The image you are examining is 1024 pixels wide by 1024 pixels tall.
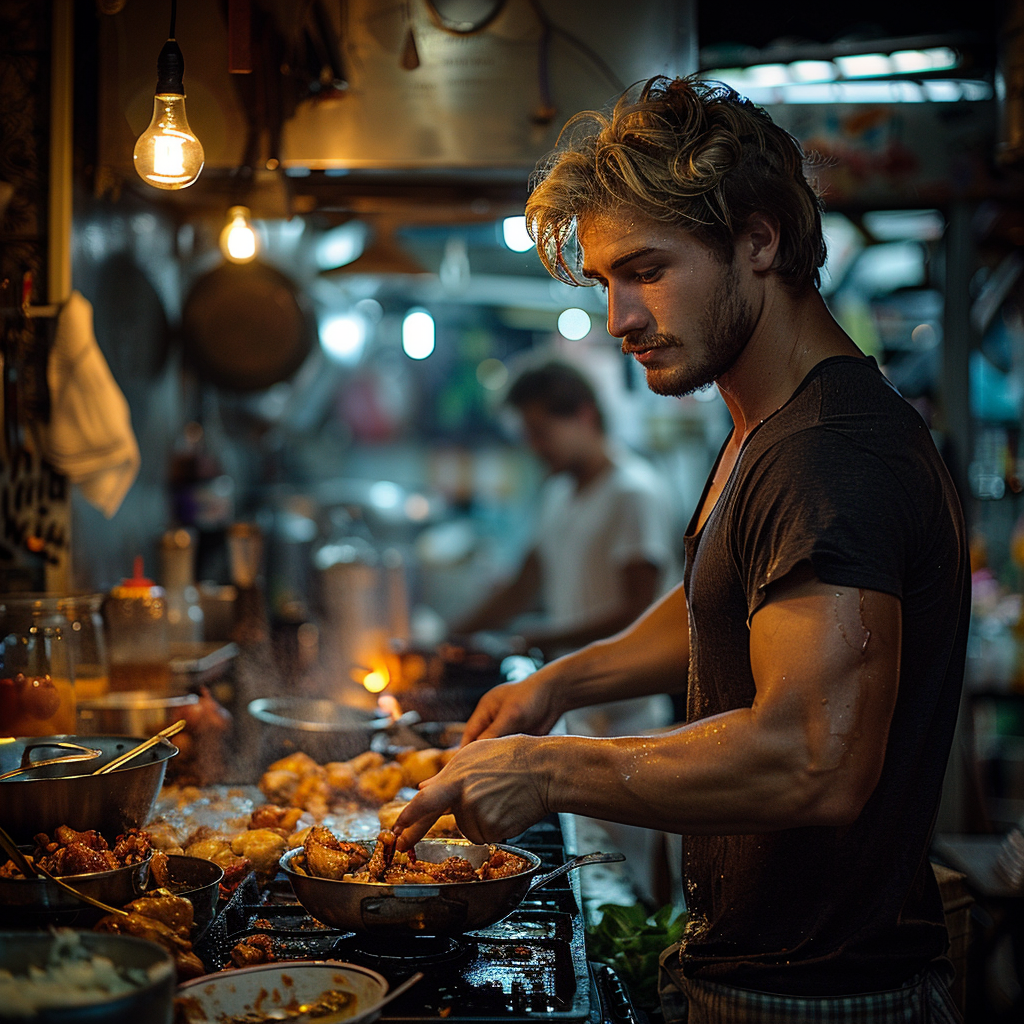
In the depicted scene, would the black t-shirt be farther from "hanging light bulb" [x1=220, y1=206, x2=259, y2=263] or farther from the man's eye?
"hanging light bulb" [x1=220, y1=206, x2=259, y2=263]

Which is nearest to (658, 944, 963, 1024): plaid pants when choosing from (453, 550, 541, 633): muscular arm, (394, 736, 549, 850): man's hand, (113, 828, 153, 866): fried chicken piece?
(394, 736, 549, 850): man's hand

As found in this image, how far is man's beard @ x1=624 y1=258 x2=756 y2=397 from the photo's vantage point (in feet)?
5.86

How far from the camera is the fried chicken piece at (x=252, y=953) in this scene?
5.06 ft

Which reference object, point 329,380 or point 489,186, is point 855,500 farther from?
point 329,380

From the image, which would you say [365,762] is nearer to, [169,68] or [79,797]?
[79,797]

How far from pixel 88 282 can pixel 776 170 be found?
2248 millimetres

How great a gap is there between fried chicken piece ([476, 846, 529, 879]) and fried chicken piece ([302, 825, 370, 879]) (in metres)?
0.20

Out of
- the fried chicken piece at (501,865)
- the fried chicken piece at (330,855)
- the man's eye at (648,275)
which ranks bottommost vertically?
the fried chicken piece at (501,865)

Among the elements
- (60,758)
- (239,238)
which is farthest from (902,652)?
(239,238)

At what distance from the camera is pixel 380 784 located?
2.34m

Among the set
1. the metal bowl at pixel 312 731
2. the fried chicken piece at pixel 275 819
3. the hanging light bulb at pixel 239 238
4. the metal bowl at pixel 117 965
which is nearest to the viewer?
the metal bowl at pixel 117 965

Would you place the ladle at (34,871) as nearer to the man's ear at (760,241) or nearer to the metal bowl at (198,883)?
the metal bowl at (198,883)

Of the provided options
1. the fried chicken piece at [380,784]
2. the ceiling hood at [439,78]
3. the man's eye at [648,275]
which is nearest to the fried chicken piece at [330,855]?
the fried chicken piece at [380,784]

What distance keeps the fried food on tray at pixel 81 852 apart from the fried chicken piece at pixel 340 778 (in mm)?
646
